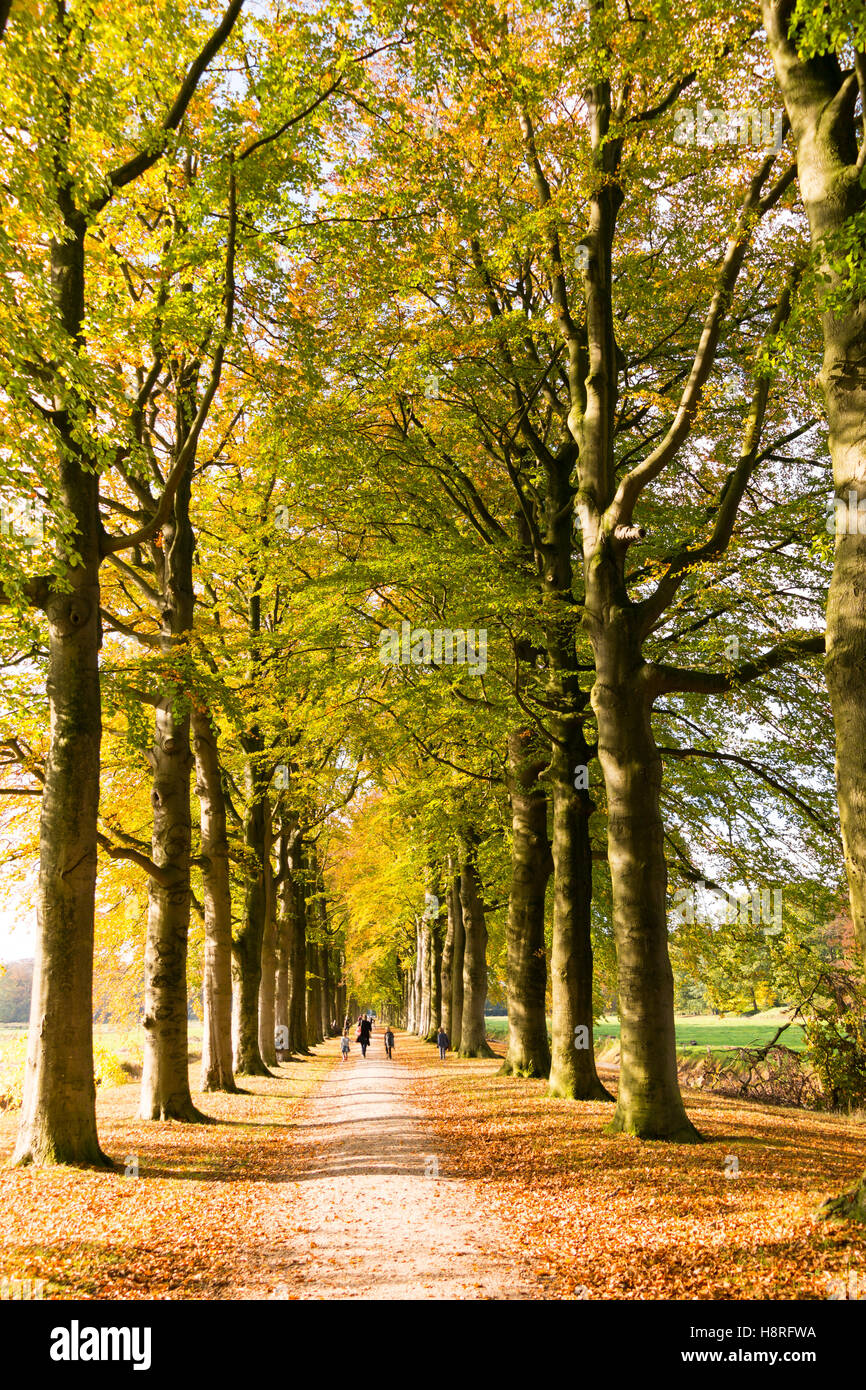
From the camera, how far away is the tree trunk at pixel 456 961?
91.4 ft

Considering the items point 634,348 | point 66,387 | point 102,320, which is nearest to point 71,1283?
point 66,387

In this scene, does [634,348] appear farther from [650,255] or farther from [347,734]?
[347,734]

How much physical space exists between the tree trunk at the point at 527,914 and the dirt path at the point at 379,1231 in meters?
4.79

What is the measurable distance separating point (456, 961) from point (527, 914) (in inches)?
447

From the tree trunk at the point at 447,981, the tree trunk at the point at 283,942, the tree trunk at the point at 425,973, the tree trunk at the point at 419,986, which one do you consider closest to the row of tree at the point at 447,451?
the tree trunk at the point at 283,942

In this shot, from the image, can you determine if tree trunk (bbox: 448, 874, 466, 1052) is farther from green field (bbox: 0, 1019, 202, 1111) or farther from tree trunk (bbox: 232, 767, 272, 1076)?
green field (bbox: 0, 1019, 202, 1111)

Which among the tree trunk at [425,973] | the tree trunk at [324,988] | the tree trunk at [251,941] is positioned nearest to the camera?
the tree trunk at [251,941]

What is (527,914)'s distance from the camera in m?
17.4

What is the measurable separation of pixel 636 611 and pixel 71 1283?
8880mm

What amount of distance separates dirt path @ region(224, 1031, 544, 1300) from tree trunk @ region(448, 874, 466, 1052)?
48.2 feet

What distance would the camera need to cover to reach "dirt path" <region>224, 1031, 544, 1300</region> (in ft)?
18.8

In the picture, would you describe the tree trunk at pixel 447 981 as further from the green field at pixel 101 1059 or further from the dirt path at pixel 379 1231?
the dirt path at pixel 379 1231

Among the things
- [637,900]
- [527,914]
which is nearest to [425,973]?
[527,914]
